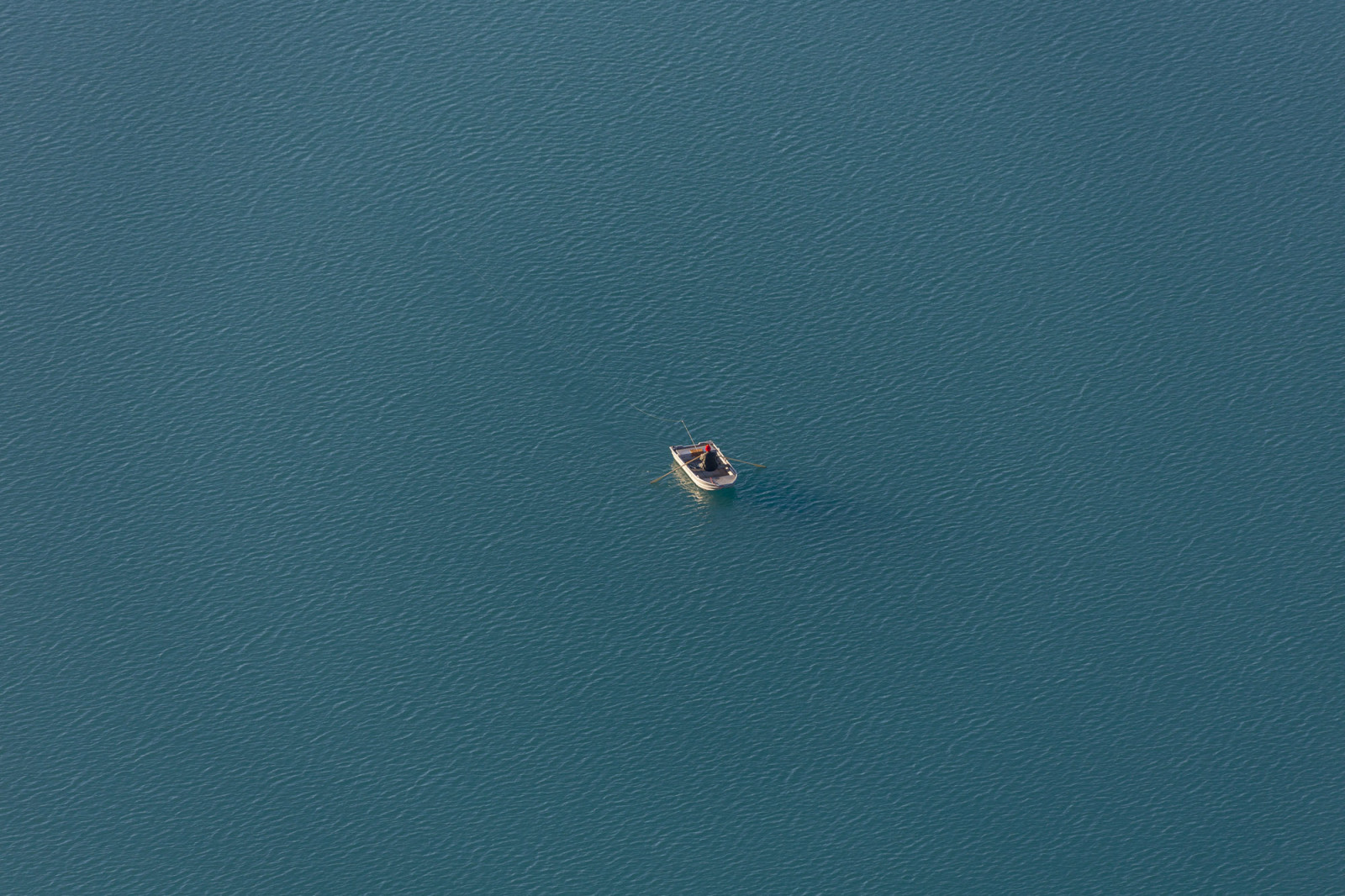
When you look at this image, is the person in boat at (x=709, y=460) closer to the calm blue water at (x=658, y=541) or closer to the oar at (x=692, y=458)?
the oar at (x=692, y=458)

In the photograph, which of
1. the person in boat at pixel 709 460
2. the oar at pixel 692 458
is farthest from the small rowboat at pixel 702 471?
the person in boat at pixel 709 460

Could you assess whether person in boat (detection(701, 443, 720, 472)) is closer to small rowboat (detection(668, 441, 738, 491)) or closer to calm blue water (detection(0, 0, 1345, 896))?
small rowboat (detection(668, 441, 738, 491))

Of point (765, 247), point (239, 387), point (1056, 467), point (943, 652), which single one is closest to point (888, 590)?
point (943, 652)

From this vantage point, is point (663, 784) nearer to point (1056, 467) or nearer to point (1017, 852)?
point (1017, 852)

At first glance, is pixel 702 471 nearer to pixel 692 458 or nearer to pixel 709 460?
pixel 709 460

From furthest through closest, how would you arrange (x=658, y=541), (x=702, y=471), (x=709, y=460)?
(x=702, y=471), (x=709, y=460), (x=658, y=541)

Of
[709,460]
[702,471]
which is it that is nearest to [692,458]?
[702,471]
